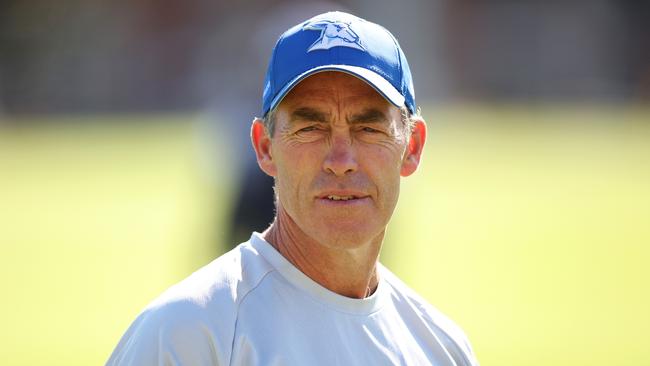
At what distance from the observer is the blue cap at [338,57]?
10.5 feet

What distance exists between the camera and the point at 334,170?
10.5 ft

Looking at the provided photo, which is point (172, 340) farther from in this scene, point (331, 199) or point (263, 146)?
point (263, 146)

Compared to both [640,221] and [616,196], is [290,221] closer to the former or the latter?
[640,221]

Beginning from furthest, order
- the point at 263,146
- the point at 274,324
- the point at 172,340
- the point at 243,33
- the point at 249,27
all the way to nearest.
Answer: the point at 249,27
the point at 243,33
the point at 263,146
the point at 274,324
the point at 172,340

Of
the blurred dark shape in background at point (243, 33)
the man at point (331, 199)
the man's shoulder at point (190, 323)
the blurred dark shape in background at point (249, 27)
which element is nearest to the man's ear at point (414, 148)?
the man at point (331, 199)

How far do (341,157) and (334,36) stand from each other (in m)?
0.35

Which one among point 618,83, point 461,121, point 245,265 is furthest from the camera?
point 618,83

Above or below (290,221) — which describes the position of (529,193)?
below

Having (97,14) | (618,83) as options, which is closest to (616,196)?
(618,83)

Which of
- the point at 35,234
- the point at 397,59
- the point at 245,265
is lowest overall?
the point at 35,234

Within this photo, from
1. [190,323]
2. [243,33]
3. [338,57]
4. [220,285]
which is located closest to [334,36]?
[338,57]

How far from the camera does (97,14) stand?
120 feet

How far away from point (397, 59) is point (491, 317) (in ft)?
27.5

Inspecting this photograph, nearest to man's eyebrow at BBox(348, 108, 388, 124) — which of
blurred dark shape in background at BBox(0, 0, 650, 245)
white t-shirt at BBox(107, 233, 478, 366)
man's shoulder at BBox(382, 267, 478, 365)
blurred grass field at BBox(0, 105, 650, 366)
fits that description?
white t-shirt at BBox(107, 233, 478, 366)
